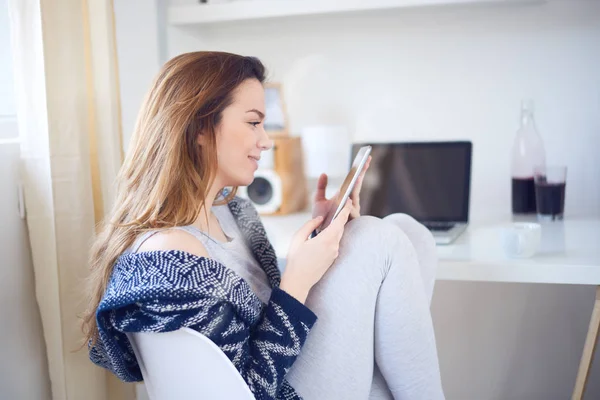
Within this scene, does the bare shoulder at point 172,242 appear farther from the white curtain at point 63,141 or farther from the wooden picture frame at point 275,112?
the wooden picture frame at point 275,112

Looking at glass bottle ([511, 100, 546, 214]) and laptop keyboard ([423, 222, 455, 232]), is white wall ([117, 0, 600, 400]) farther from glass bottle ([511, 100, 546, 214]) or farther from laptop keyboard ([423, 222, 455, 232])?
laptop keyboard ([423, 222, 455, 232])

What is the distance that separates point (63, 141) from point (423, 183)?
2.84 feet

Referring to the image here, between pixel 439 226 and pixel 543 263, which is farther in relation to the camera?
pixel 439 226

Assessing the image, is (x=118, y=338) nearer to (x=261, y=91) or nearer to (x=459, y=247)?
(x=261, y=91)

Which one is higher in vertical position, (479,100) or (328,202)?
(479,100)

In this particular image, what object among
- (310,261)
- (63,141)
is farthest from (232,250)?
(63,141)

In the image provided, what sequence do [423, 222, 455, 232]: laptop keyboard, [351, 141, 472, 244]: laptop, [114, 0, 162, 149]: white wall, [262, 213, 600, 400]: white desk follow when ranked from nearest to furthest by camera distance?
[262, 213, 600, 400]: white desk < [423, 222, 455, 232]: laptop keyboard < [351, 141, 472, 244]: laptop < [114, 0, 162, 149]: white wall

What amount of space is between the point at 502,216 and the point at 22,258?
3.78ft

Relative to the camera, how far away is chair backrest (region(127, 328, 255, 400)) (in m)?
0.87

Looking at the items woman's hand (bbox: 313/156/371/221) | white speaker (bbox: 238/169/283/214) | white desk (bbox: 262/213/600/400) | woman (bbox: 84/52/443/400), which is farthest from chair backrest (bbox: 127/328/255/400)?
white speaker (bbox: 238/169/283/214)

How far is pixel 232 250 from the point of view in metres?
1.16

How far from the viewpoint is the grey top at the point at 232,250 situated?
1.05m

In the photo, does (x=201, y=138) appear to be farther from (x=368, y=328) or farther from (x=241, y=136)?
(x=368, y=328)

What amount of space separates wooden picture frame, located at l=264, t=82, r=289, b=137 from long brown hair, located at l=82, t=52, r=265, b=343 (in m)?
0.87
